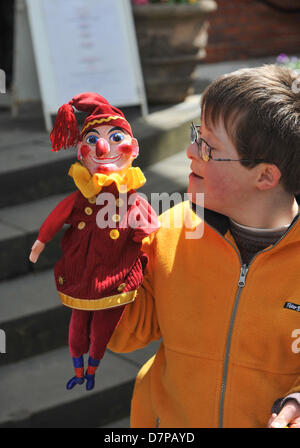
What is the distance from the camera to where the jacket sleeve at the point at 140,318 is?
1661mm

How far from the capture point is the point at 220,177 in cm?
153

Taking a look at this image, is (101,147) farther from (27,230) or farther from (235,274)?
(27,230)

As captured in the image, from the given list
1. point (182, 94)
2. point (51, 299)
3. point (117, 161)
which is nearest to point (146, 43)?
point (182, 94)

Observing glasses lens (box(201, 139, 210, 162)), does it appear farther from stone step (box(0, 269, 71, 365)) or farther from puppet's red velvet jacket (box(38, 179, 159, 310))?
stone step (box(0, 269, 71, 365))

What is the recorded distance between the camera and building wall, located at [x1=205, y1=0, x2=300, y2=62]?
7.77 metres

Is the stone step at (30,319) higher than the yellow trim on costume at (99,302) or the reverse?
the reverse

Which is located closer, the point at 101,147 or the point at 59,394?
the point at 101,147

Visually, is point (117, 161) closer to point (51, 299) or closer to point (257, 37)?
point (51, 299)

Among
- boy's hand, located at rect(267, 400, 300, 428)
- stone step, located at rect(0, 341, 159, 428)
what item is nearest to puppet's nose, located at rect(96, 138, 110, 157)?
boy's hand, located at rect(267, 400, 300, 428)

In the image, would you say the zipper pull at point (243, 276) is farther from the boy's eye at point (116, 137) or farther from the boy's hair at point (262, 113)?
the boy's eye at point (116, 137)

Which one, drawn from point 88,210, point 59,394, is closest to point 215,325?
point 88,210

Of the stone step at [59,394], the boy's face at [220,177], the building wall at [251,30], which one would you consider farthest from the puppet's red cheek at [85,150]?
the building wall at [251,30]

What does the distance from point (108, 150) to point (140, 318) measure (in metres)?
0.44

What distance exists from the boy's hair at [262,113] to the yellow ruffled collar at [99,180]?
222 millimetres
